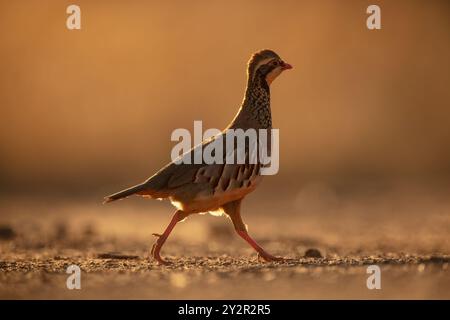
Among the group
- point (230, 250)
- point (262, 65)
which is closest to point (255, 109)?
point (262, 65)

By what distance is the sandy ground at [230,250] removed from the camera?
998cm

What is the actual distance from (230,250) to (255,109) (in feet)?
8.03

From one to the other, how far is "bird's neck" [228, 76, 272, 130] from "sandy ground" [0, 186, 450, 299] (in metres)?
1.60

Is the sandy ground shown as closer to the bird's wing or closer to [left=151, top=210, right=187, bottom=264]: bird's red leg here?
[left=151, top=210, right=187, bottom=264]: bird's red leg

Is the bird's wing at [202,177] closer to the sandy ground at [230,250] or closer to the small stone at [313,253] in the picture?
the sandy ground at [230,250]

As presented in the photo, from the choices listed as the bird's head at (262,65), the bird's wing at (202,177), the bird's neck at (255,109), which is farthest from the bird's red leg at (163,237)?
the bird's head at (262,65)

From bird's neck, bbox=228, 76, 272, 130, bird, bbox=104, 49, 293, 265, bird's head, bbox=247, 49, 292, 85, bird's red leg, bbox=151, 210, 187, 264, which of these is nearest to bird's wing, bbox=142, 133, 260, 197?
bird, bbox=104, 49, 293, 265

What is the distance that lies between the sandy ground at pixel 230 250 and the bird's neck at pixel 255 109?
160 centimetres

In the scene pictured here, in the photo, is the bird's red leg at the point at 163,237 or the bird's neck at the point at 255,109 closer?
Result: the bird's red leg at the point at 163,237

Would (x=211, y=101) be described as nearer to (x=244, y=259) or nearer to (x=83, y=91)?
(x=83, y=91)

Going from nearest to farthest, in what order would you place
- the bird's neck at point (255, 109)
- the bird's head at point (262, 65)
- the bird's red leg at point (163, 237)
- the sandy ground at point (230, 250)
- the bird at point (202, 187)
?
the sandy ground at point (230, 250) < the bird at point (202, 187) < the bird's red leg at point (163, 237) < the bird's neck at point (255, 109) < the bird's head at point (262, 65)

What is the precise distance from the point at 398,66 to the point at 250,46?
216 inches

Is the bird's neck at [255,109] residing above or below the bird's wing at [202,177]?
above

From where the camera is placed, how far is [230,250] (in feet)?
45.9
